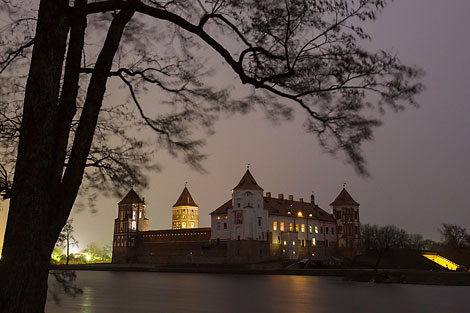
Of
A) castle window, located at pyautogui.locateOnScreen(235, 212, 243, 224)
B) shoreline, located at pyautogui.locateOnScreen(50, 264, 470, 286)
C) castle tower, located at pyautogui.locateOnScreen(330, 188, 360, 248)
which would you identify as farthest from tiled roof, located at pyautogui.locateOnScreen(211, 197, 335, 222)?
shoreline, located at pyautogui.locateOnScreen(50, 264, 470, 286)

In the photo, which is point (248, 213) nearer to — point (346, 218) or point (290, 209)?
point (290, 209)

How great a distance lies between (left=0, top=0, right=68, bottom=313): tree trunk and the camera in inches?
144

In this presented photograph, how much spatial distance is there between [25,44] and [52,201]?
1.99 meters

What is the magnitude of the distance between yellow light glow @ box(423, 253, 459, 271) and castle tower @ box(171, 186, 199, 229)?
39.4 metres

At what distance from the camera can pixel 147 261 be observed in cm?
7019

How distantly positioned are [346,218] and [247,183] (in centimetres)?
1873

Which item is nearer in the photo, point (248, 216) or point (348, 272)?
point (348, 272)

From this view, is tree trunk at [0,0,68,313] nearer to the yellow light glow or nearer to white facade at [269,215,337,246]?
white facade at [269,215,337,246]

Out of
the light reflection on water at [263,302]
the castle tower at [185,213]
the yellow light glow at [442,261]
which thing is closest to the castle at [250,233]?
the castle tower at [185,213]

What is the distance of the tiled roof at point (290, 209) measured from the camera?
208 feet

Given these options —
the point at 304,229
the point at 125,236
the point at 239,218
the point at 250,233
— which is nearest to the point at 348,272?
the point at 250,233

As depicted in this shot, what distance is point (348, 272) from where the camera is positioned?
45.7 meters

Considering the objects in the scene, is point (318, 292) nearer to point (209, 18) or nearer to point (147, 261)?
point (209, 18)

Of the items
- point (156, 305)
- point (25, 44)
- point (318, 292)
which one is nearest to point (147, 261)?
point (318, 292)
